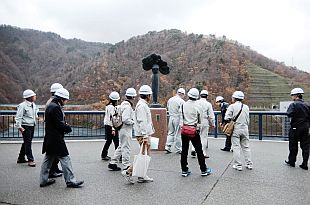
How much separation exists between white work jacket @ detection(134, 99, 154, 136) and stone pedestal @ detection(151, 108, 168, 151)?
127 inches

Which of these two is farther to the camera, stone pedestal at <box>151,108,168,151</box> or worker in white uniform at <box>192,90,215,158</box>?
stone pedestal at <box>151,108,168,151</box>

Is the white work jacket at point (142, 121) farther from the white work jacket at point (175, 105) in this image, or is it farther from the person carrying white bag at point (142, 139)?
the white work jacket at point (175, 105)

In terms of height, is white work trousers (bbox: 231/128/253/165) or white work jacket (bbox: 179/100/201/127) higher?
white work jacket (bbox: 179/100/201/127)

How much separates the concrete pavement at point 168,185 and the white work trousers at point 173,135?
887mm

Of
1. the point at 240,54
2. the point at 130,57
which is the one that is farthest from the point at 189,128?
the point at 130,57

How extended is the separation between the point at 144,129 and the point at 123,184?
104 cm

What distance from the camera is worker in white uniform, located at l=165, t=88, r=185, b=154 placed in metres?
8.59

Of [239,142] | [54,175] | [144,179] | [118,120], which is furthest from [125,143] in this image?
[239,142]

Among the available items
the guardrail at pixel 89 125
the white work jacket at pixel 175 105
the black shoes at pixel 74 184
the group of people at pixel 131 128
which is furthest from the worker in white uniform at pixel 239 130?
the guardrail at pixel 89 125

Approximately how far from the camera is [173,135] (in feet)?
29.0

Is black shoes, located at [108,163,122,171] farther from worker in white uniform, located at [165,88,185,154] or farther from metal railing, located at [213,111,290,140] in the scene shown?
metal railing, located at [213,111,290,140]

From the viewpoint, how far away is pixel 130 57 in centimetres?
6675

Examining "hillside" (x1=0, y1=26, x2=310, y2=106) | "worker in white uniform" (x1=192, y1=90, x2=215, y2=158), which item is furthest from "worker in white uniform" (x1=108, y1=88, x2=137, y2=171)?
"hillside" (x1=0, y1=26, x2=310, y2=106)

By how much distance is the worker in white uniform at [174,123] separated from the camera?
859 centimetres
